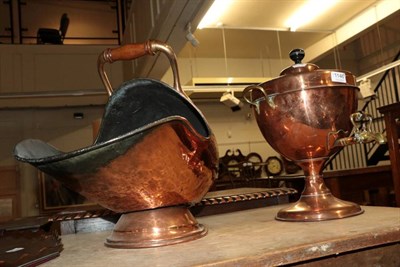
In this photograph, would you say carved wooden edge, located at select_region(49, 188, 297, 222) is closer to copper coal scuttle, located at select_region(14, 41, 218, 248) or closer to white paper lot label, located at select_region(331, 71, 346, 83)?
copper coal scuttle, located at select_region(14, 41, 218, 248)

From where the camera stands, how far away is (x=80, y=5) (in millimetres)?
6441

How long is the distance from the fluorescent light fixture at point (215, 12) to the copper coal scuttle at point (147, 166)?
334cm

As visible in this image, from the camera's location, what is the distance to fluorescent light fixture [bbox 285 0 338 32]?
4164 millimetres

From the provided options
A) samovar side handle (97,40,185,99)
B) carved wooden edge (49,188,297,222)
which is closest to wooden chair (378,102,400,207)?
carved wooden edge (49,188,297,222)

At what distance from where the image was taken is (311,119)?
0.68 meters

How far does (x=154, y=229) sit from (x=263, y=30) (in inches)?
189

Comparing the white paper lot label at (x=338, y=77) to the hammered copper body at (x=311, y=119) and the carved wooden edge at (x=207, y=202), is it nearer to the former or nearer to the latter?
Result: the hammered copper body at (x=311, y=119)

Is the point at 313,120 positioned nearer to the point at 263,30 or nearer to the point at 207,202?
the point at 207,202

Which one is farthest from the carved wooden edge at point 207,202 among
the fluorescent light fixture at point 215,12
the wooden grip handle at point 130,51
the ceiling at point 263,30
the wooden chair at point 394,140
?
the ceiling at point 263,30

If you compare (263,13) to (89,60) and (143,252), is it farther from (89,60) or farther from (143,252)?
(143,252)

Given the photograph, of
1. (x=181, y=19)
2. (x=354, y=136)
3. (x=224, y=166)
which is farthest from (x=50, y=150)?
(x=224, y=166)

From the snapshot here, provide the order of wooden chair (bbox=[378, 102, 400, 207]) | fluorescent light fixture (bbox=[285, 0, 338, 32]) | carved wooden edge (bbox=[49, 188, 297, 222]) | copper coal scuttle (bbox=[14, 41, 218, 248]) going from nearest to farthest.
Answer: copper coal scuttle (bbox=[14, 41, 218, 248]) < carved wooden edge (bbox=[49, 188, 297, 222]) < wooden chair (bbox=[378, 102, 400, 207]) < fluorescent light fixture (bbox=[285, 0, 338, 32])

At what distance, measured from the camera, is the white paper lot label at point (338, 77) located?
2.24 feet

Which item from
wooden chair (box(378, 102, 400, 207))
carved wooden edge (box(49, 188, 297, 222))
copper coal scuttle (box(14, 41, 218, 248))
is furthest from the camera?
wooden chair (box(378, 102, 400, 207))
